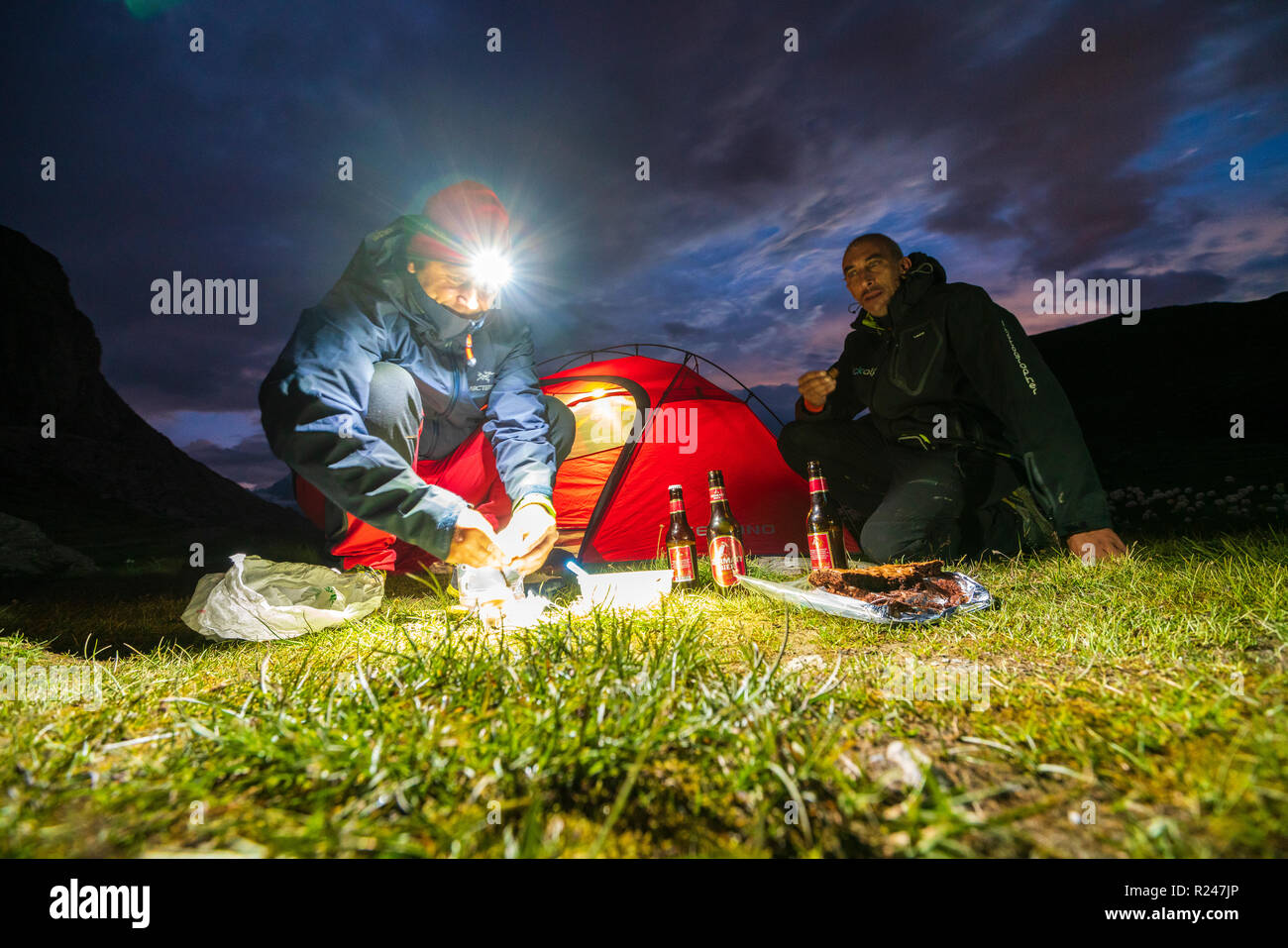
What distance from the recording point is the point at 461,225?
12.0 ft

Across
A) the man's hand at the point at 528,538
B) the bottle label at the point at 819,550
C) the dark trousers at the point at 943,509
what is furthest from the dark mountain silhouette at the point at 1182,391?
the man's hand at the point at 528,538

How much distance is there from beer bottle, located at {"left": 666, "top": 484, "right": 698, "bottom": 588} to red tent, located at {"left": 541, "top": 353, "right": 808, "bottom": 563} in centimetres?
121

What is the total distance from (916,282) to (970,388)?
3.13ft

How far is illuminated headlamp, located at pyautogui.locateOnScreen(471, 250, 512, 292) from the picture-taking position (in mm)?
Answer: 3674

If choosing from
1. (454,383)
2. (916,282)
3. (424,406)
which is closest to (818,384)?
(916,282)

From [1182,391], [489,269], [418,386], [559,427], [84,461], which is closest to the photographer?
[489,269]

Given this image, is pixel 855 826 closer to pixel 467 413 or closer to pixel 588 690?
pixel 588 690

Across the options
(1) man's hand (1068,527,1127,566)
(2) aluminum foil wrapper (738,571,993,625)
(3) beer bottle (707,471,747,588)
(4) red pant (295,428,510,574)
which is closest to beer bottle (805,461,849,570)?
(3) beer bottle (707,471,747,588)

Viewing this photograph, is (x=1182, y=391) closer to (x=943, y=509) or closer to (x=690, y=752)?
(x=943, y=509)

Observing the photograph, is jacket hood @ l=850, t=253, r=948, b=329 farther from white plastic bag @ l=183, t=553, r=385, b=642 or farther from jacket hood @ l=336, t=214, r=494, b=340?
white plastic bag @ l=183, t=553, r=385, b=642

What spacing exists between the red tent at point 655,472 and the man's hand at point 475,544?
204 centimetres

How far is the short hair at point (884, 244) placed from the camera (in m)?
4.64

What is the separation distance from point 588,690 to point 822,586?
1582mm
